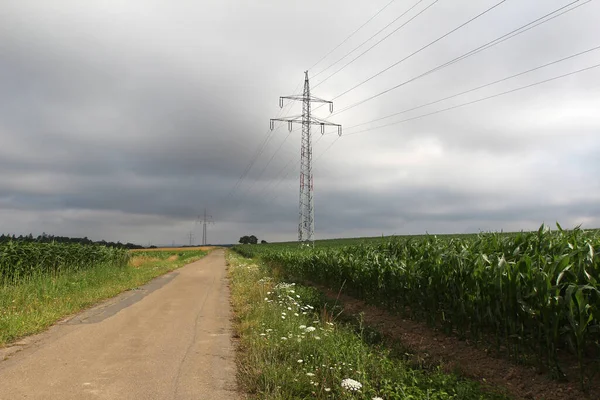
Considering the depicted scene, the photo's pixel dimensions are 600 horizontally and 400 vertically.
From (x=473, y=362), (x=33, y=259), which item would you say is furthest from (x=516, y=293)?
(x=33, y=259)

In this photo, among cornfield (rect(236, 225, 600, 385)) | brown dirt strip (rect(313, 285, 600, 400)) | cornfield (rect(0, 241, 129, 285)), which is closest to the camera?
brown dirt strip (rect(313, 285, 600, 400))

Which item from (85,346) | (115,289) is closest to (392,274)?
(85,346)

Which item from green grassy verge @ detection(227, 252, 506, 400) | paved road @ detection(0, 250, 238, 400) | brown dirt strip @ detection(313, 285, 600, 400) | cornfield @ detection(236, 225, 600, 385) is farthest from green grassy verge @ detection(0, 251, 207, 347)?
cornfield @ detection(236, 225, 600, 385)

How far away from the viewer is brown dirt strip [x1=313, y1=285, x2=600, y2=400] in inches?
182

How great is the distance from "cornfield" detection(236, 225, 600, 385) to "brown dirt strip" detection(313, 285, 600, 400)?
7.3 inches

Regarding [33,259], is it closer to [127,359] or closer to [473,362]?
[127,359]

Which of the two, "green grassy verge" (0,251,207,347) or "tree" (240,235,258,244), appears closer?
"green grassy verge" (0,251,207,347)

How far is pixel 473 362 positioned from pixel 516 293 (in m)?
1.27

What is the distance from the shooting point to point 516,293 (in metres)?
5.52

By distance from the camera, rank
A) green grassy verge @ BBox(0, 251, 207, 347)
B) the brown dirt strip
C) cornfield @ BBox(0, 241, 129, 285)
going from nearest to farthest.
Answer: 1. the brown dirt strip
2. green grassy verge @ BBox(0, 251, 207, 347)
3. cornfield @ BBox(0, 241, 129, 285)

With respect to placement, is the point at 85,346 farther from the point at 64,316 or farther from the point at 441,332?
the point at 441,332

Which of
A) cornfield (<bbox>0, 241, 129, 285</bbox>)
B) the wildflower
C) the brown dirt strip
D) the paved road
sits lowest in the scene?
the paved road

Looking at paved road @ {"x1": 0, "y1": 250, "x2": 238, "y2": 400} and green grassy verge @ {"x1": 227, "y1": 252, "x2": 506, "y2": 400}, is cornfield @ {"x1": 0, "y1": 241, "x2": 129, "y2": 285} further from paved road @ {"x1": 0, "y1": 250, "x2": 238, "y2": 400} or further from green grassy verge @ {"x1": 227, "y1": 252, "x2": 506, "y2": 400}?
green grassy verge @ {"x1": 227, "y1": 252, "x2": 506, "y2": 400}

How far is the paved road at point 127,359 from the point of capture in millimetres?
5117
